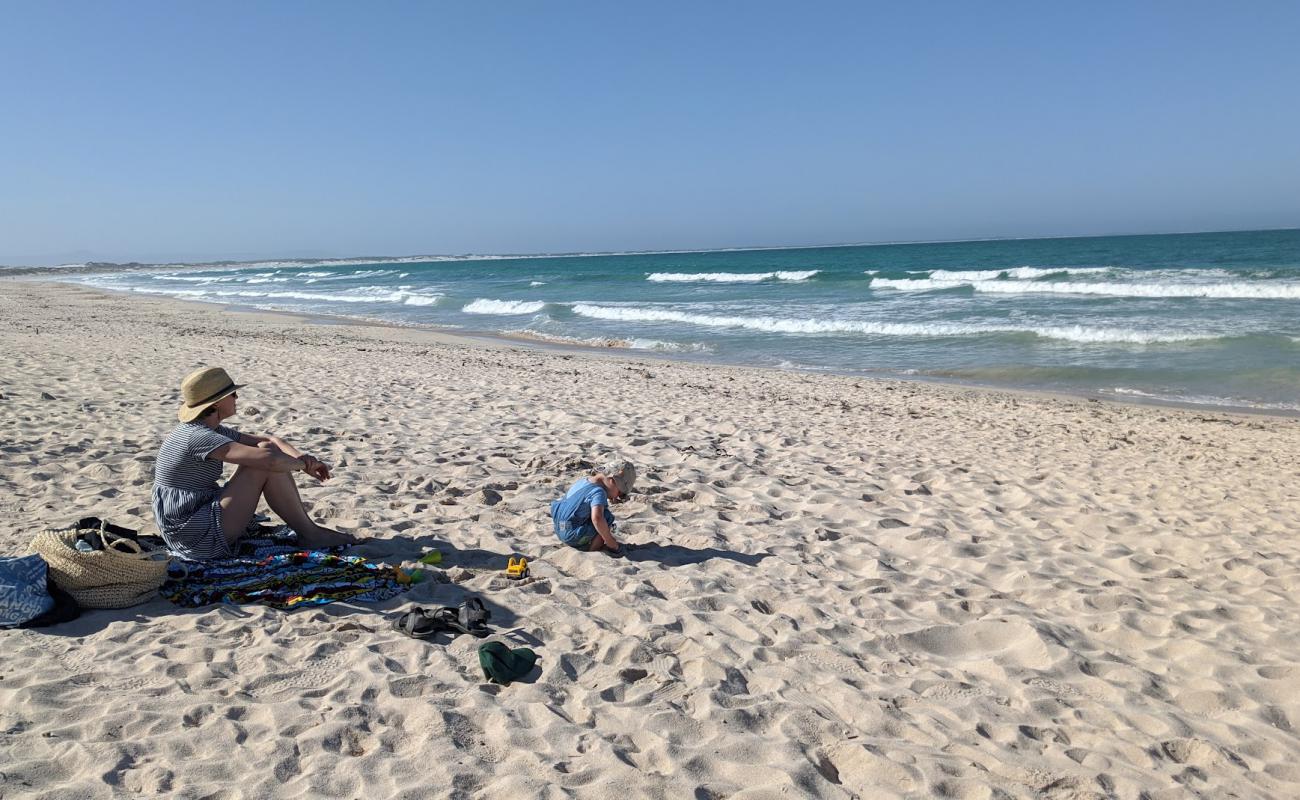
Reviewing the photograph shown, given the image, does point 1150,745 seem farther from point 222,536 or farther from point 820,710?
point 222,536

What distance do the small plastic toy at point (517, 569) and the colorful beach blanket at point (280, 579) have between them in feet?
1.73

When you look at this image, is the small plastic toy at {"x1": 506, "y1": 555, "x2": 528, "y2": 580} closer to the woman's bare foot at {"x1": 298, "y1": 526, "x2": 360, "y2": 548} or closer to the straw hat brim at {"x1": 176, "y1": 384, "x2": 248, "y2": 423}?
the woman's bare foot at {"x1": 298, "y1": 526, "x2": 360, "y2": 548}

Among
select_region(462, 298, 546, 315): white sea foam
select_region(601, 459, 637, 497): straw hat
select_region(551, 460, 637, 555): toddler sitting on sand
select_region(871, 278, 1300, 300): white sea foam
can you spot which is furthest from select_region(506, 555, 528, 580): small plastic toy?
select_region(871, 278, 1300, 300): white sea foam

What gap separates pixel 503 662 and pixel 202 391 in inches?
81.4

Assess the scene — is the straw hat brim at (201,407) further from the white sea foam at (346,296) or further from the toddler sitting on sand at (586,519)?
the white sea foam at (346,296)

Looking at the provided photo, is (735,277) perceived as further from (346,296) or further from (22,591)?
(22,591)

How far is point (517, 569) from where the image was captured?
4324 millimetres

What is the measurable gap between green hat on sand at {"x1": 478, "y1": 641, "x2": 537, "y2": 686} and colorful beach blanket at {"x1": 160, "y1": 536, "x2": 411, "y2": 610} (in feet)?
2.98

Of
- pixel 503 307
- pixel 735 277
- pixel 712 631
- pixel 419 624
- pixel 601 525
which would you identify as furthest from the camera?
pixel 735 277

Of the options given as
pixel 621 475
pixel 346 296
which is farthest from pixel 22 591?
pixel 346 296

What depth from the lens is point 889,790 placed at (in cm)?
267

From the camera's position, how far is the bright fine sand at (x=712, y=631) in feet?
9.06

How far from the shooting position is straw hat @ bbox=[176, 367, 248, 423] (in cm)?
397

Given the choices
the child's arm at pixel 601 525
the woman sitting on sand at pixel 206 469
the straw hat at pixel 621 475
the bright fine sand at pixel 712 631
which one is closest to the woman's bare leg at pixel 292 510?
the woman sitting on sand at pixel 206 469
